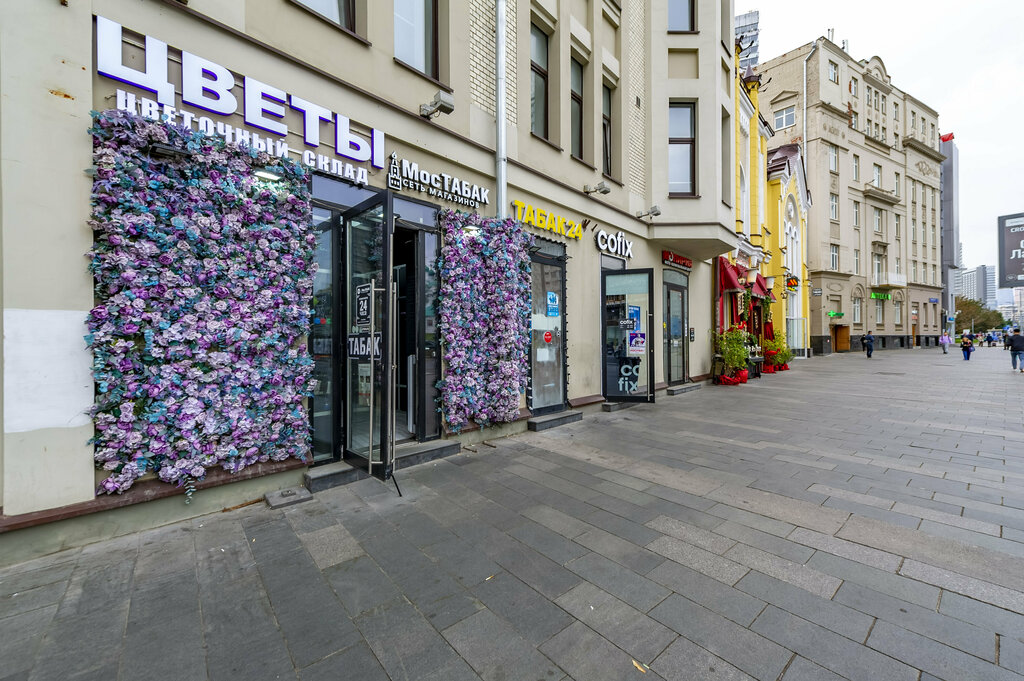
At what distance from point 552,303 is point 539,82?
13.6 ft

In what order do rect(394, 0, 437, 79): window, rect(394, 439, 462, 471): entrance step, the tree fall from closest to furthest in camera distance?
rect(394, 439, 462, 471): entrance step < rect(394, 0, 437, 79): window < the tree

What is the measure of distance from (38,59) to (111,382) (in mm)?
2338

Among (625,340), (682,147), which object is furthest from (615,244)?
(682,147)

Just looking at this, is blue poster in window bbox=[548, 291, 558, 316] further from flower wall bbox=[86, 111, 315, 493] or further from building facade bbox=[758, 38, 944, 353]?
building facade bbox=[758, 38, 944, 353]

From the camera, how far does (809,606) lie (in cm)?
248

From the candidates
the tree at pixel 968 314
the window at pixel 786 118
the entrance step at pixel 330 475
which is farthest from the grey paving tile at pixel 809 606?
the tree at pixel 968 314

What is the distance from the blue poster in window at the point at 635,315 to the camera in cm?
→ 912

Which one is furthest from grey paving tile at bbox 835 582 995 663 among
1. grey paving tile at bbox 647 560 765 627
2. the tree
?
the tree

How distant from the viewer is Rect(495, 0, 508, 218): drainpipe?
257 inches

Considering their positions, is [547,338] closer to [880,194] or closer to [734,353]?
[734,353]

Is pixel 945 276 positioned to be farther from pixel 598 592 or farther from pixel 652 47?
pixel 598 592

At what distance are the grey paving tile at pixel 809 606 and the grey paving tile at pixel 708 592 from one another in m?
0.10

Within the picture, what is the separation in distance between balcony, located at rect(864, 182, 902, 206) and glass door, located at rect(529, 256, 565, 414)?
4055 cm

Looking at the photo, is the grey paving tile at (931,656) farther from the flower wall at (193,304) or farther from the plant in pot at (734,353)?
the plant in pot at (734,353)
